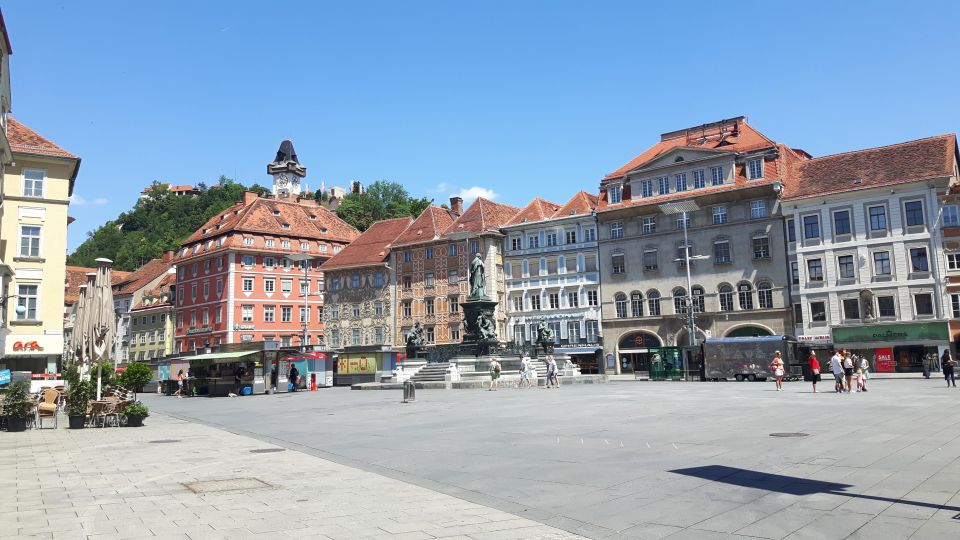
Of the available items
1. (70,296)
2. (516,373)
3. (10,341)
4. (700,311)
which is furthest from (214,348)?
(70,296)

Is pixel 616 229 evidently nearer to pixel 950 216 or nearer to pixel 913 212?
pixel 913 212

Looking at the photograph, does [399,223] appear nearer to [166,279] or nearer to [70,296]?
[166,279]

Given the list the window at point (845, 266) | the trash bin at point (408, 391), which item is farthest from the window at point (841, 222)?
the trash bin at point (408, 391)

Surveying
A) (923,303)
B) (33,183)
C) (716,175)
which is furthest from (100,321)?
(923,303)

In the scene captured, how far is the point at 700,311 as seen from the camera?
5631 cm

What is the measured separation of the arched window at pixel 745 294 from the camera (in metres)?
54.3

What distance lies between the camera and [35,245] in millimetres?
37750

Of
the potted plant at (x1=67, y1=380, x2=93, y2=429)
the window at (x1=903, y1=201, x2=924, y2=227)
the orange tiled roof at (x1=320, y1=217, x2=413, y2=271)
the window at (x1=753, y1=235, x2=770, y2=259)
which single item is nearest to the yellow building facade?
the potted plant at (x1=67, y1=380, x2=93, y2=429)

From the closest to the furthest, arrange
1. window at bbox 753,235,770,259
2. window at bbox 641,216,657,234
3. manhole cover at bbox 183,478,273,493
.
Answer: manhole cover at bbox 183,478,273,493
window at bbox 753,235,770,259
window at bbox 641,216,657,234

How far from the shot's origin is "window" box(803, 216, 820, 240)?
5203 centimetres

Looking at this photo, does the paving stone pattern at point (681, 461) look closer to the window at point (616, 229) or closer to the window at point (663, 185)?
the window at point (663, 185)

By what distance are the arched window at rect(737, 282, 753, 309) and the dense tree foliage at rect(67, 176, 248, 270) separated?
86562mm

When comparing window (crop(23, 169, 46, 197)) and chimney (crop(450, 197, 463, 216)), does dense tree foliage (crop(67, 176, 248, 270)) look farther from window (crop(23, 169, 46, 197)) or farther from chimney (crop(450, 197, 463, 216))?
window (crop(23, 169, 46, 197))

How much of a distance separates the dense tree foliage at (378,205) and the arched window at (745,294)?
2046 inches
